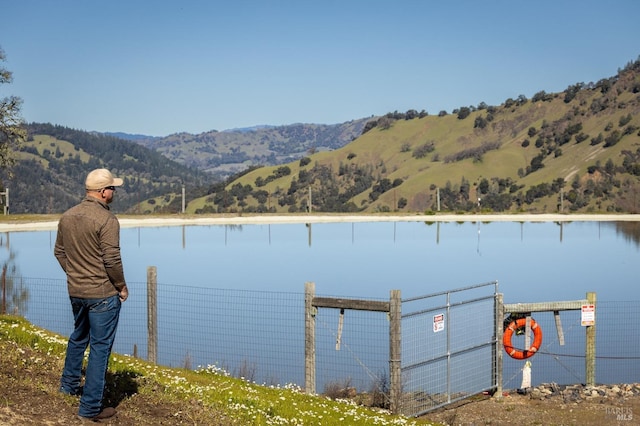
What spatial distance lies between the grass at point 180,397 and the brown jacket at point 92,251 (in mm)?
1382

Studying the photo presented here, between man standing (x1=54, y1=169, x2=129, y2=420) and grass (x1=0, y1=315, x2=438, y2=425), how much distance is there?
809 millimetres

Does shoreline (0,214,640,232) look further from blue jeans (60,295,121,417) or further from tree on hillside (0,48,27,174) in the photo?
blue jeans (60,295,121,417)

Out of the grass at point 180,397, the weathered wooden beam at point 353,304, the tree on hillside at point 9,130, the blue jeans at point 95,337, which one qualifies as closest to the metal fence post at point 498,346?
the weathered wooden beam at point 353,304

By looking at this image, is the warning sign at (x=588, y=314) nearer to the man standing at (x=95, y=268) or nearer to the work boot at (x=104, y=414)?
the work boot at (x=104, y=414)

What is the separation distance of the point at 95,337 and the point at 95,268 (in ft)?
2.13

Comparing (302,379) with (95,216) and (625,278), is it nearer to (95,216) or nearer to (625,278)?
(95,216)

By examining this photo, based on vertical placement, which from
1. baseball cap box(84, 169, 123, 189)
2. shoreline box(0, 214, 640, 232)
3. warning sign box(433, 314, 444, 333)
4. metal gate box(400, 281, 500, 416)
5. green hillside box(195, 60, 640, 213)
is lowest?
metal gate box(400, 281, 500, 416)

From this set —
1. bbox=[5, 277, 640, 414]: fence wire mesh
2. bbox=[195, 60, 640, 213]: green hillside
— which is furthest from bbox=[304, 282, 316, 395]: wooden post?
bbox=[195, 60, 640, 213]: green hillside

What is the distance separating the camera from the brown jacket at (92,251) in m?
7.98

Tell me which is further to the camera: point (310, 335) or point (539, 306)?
point (539, 306)

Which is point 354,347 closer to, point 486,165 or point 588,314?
point 588,314

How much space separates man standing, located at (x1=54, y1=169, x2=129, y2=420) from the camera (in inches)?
315

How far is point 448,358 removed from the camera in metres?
13.5

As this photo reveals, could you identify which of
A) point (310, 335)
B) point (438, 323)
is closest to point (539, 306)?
point (438, 323)
